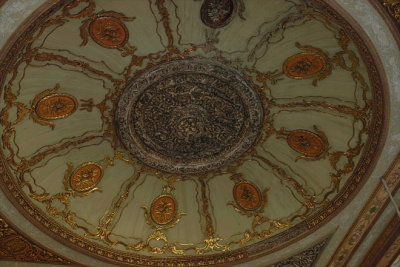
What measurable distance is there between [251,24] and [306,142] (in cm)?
→ 276

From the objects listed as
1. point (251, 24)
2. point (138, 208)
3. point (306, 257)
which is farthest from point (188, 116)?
point (306, 257)

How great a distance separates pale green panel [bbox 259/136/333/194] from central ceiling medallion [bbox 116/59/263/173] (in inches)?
20.0

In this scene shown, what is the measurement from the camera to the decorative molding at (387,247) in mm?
7367

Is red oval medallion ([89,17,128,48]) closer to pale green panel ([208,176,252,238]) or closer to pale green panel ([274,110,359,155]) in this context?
pale green panel ([274,110,359,155])

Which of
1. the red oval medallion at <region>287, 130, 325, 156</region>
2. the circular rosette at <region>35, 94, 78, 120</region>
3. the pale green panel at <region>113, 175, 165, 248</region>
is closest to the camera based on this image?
the circular rosette at <region>35, 94, 78, 120</region>

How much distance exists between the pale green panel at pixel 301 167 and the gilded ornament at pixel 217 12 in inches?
109

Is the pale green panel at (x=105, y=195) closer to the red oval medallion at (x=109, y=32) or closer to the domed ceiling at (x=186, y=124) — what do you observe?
the domed ceiling at (x=186, y=124)

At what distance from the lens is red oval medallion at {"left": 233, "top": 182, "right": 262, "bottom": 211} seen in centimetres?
882

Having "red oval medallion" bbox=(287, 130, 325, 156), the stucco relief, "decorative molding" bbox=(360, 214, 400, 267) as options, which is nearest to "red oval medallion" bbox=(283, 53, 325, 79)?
"red oval medallion" bbox=(287, 130, 325, 156)

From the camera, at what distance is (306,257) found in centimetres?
853

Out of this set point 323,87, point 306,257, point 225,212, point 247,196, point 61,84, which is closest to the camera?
point 61,84

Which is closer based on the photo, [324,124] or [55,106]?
[55,106]

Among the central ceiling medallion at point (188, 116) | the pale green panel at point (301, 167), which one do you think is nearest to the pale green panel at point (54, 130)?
the central ceiling medallion at point (188, 116)

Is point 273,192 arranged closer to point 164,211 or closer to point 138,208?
point 164,211
